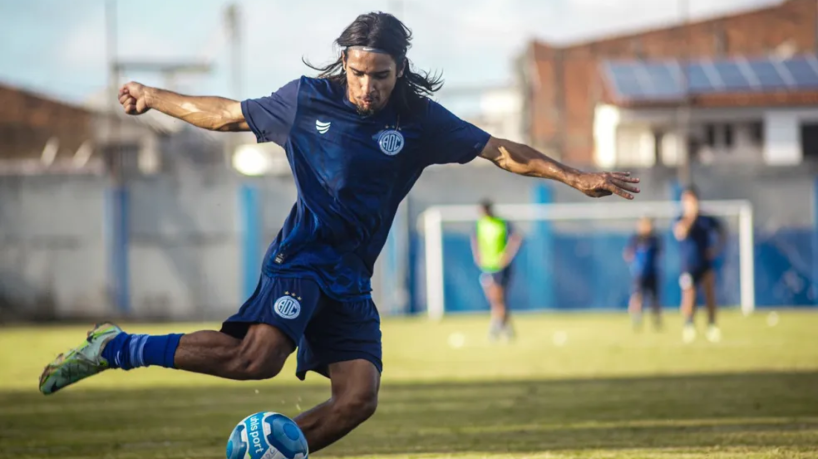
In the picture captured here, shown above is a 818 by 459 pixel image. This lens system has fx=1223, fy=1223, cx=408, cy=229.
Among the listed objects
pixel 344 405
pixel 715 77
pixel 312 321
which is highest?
pixel 715 77

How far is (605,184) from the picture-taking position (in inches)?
231

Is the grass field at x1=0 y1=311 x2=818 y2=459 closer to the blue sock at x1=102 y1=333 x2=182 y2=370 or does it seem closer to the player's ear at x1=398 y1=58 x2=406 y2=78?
the blue sock at x1=102 y1=333 x2=182 y2=370

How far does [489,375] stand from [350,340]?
741 cm

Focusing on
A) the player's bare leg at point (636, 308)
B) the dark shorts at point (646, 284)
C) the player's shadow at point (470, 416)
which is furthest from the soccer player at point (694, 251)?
the player's shadow at point (470, 416)

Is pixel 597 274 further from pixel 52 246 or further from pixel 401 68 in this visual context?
pixel 401 68

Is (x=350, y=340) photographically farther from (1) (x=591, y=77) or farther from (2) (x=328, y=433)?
(1) (x=591, y=77)

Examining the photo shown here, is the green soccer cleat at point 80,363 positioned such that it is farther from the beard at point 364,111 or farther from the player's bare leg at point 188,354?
the beard at point 364,111

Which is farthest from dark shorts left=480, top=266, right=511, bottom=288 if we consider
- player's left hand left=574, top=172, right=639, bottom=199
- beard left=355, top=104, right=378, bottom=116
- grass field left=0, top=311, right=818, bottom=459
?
beard left=355, top=104, right=378, bottom=116

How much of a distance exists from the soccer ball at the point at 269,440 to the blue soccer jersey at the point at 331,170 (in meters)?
0.67

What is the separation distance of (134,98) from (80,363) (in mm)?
1373

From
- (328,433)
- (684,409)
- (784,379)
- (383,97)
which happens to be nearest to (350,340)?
(328,433)

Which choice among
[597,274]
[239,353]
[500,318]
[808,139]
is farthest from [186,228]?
[239,353]

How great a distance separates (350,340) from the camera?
594cm

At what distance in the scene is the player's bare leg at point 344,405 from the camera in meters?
5.84
